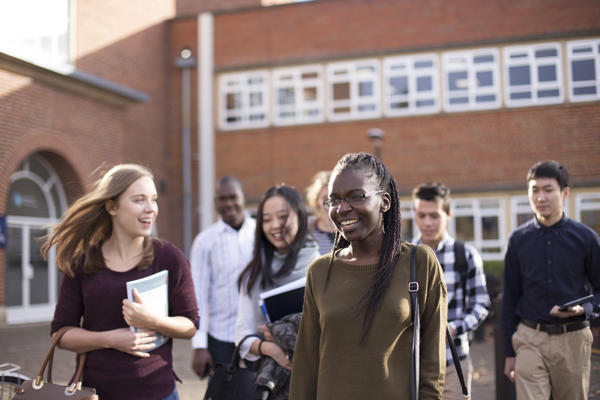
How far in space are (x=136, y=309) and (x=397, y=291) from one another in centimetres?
131

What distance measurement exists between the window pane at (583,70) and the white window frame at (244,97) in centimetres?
893

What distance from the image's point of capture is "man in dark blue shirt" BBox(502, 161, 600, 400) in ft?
13.9

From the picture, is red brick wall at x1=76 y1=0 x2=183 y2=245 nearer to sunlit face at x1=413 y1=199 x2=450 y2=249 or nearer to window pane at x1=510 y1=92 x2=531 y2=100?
window pane at x1=510 y1=92 x2=531 y2=100

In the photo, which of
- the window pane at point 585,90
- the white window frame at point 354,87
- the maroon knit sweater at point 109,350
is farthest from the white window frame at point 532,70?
the maroon knit sweater at point 109,350

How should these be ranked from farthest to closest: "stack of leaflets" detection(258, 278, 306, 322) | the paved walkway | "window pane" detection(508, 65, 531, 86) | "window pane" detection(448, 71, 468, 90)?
"window pane" detection(448, 71, 468, 90), "window pane" detection(508, 65, 531, 86), the paved walkway, "stack of leaflets" detection(258, 278, 306, 322)

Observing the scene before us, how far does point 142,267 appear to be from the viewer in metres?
3.16

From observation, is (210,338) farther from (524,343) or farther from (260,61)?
(260,61)

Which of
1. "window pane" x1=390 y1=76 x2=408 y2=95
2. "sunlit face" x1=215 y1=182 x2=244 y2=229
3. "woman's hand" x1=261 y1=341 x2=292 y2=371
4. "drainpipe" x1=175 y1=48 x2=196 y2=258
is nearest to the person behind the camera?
"woman's hand" x1=261 y1=341 x2=292 y2=371

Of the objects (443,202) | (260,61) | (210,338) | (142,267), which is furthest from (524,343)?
(260,61)

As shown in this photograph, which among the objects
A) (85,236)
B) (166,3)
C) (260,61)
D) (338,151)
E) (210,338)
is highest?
(166,3)

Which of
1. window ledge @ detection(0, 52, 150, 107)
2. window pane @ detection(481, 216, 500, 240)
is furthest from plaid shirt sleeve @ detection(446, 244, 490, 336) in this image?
window pane @ detection(481, 216, 500, 240)

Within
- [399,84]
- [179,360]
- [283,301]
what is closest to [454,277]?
[283,301]

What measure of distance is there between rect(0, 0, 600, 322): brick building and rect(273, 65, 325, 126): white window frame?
1.7 inches

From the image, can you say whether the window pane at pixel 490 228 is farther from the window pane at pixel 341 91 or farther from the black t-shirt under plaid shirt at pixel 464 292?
the black t-shirt under plaid shirt at pixel 464 292
